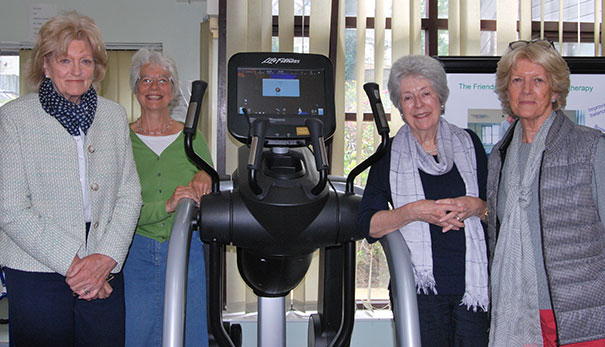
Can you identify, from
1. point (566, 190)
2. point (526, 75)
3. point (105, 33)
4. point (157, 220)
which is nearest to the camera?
point (566, 190)

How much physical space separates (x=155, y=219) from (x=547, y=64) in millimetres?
1309

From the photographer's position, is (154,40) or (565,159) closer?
(565,159)

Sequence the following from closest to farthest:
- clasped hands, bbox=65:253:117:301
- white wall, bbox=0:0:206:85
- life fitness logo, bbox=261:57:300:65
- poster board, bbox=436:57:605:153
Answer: clasped hands, bbox=65:253:117:301, life fitness logo, bbox=261:57:300:65, poster board, bbox=436:57:605:153, white wall, bbox=0:0:206:85

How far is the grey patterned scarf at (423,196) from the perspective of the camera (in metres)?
1.53

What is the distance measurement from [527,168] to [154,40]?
252cm

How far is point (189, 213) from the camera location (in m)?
1.49

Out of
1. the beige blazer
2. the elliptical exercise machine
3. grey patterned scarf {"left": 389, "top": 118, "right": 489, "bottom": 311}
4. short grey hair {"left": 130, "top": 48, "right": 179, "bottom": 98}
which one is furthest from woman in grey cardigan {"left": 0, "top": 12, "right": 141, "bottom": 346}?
grey patterned scarf {"left": 389, "top": 118, "right": 489, "bottom": 311}

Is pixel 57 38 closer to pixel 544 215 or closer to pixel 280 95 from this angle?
pixel 280 95

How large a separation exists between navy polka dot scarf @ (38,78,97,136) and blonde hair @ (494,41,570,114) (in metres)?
1.23

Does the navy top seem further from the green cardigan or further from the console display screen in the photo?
the green cardigan

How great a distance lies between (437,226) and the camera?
5.11 feet

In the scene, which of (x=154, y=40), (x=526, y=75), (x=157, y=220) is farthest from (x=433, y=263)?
(x=154, y=40)

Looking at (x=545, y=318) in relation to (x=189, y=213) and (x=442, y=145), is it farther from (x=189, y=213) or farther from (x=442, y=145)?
(x=189, y=213)

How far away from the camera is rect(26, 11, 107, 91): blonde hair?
143 centimetres
